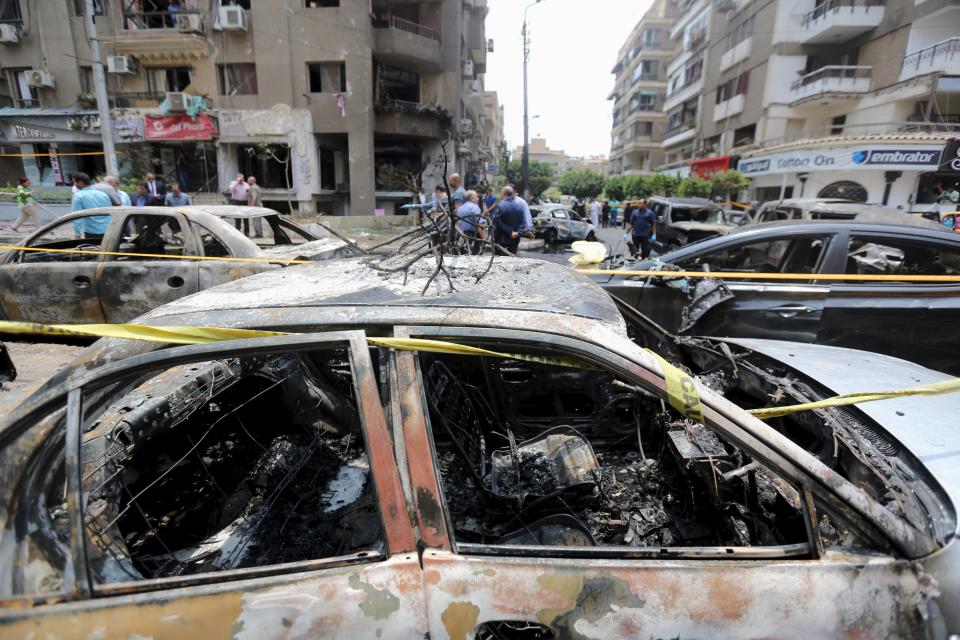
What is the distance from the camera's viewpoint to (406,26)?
69.4 feet

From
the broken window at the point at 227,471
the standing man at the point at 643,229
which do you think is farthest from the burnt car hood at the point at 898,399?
the standing man at the point at 643,229

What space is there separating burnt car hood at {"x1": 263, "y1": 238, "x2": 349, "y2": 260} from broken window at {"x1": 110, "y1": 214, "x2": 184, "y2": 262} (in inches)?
39.2

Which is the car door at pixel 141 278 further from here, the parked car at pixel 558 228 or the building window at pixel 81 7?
the building window at pixel 81 7

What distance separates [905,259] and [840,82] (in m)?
24.2

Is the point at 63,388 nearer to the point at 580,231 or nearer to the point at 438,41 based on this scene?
the point at 580,231

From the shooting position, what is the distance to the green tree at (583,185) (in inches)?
1932

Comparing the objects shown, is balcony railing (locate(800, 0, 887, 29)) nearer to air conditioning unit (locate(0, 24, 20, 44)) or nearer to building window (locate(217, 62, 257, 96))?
building window (locate(217, 62, 257, 96))

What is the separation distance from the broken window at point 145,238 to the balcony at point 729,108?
32.7 metres

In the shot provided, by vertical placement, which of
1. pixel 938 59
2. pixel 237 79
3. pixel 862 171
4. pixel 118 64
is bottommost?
pixel 862 171

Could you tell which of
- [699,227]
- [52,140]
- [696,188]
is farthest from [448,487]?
[52,140]

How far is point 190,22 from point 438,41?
31.5ft

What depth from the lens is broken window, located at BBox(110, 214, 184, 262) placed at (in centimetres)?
526

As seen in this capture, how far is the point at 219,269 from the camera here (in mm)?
4680

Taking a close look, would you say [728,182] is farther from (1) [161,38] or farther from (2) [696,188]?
(1) [161,38]
